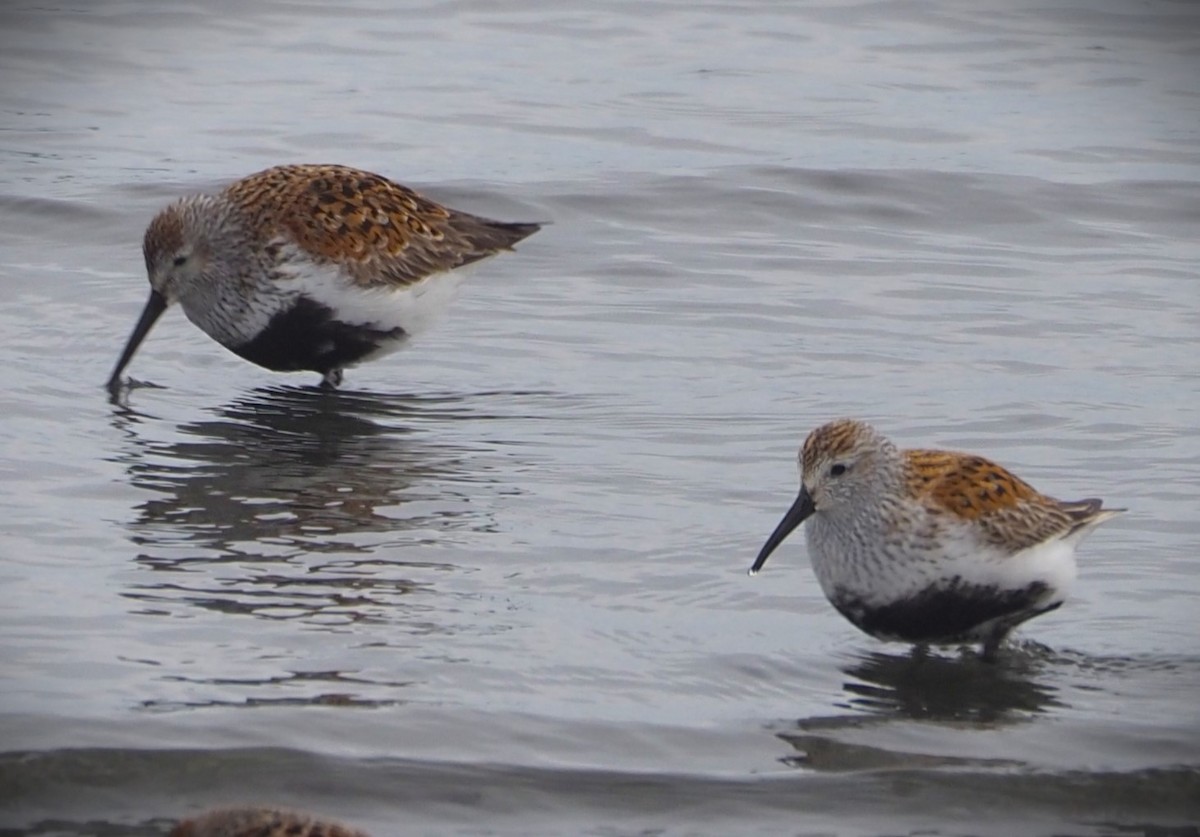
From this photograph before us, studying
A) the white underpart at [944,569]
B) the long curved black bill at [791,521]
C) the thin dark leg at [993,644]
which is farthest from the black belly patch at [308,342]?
the thin dark leg at [993,644]

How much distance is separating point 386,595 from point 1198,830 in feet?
8.96

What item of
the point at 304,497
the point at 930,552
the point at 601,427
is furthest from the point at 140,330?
the point at 930,552

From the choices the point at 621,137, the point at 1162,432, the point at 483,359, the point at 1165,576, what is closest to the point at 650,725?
the point at 1165,576

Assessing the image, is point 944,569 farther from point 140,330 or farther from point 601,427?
point 140,330

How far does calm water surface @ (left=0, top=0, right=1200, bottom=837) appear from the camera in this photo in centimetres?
576

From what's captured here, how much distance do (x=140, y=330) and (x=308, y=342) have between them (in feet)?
2.60

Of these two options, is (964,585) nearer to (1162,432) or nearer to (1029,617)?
(1029,617)

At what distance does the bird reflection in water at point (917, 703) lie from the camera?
5.91 metres

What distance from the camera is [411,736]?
5820 millimetres

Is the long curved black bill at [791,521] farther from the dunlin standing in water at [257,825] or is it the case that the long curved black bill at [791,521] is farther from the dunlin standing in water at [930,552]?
the dunlin standing in water at [257,825]

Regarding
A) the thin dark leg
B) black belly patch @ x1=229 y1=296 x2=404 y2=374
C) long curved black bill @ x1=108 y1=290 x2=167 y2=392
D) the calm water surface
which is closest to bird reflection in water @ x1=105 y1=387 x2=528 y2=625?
the calm water surface

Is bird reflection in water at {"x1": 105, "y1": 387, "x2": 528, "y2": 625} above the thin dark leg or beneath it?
beneath

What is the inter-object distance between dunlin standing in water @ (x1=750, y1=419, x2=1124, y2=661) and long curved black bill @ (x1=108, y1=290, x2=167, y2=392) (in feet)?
13.3

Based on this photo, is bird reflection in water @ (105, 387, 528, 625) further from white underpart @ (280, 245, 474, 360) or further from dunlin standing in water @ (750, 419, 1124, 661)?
dunlin standing in water @ (750, 419, 1124, 661)
